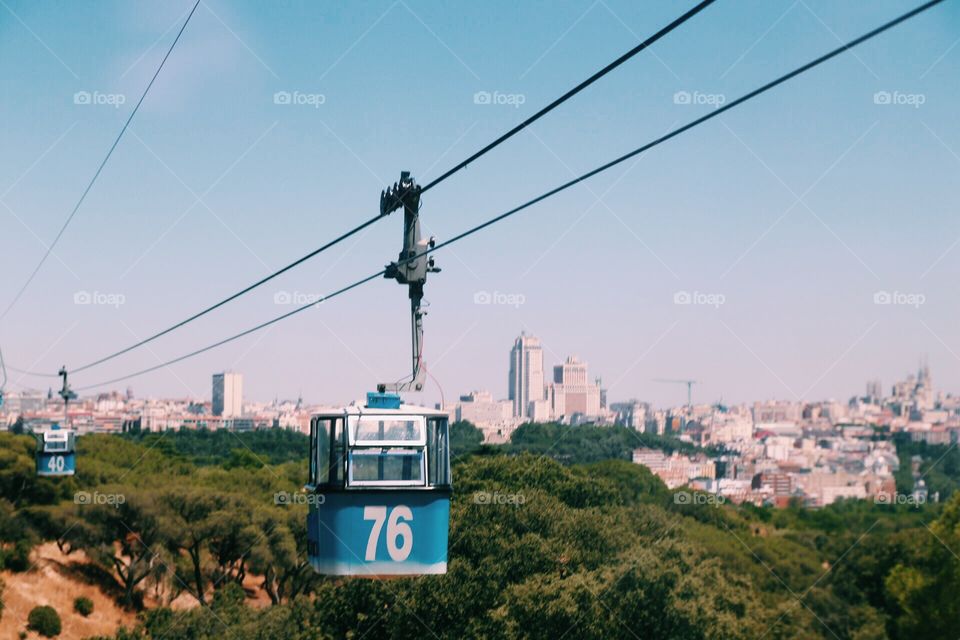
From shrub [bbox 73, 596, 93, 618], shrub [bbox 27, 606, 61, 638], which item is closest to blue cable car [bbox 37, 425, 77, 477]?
shrub [bbox 27, 606, 61, 638]

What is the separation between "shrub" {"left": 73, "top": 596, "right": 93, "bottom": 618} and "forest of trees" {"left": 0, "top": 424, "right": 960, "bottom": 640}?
248cm

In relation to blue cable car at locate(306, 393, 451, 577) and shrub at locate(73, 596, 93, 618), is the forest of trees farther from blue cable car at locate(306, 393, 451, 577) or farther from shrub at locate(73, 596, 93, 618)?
blue cable car at locate(306, 393, 451, 577)

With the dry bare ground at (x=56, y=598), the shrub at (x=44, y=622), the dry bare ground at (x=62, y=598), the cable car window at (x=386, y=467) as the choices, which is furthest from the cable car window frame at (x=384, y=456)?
the shrub at (x=44, y=622)

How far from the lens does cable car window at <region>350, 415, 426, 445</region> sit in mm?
13438

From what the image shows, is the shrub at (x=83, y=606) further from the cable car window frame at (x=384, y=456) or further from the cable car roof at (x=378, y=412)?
the cable car window frame at (x=384, y=456)

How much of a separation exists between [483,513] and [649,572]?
6709mm

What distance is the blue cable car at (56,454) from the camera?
35.9m

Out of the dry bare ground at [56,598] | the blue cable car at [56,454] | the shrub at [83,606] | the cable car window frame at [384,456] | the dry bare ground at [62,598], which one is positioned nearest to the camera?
the cable car window frame at [384,456]

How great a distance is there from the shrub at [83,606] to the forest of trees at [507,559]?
97.8 inches

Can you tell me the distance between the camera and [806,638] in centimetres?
4975

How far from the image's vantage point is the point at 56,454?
36312mm

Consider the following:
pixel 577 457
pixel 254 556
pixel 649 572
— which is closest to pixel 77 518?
pixel 254 556

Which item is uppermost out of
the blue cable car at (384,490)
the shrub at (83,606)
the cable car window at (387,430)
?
the cable car window at (387,430)

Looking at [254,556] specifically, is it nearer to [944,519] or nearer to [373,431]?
[944,519]
